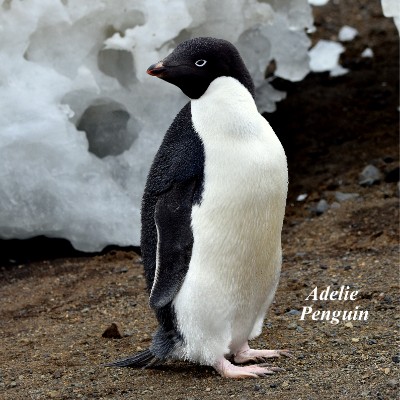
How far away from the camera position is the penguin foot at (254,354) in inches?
149

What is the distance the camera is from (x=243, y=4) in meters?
6.30

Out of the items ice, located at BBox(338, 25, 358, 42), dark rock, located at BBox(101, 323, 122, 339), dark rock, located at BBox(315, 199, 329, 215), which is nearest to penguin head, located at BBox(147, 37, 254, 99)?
dark rock, located at BBox(101, 323, 122, 339)

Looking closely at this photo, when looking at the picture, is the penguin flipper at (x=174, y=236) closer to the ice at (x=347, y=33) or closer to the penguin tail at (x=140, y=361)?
the penguin tail at (x=140, y=361)

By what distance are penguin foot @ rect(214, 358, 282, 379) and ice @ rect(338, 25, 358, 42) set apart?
198 inches

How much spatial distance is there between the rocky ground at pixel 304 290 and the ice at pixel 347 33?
0.32ft

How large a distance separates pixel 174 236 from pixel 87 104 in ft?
7.93

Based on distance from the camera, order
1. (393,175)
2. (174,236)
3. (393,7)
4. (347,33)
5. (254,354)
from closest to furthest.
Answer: (174,236) → (254,354) → (393,7) → (393,175) → (347,33)

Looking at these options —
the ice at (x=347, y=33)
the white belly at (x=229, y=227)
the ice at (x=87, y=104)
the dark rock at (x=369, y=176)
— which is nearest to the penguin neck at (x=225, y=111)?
the white belly at (x=229, y=227)

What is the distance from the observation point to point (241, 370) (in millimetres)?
3641

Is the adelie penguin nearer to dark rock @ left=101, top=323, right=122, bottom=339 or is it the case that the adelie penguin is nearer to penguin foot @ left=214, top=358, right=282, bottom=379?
penguin foot @ left=214, top=358, right=282, bottom=379

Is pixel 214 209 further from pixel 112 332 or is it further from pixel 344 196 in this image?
pixel 344 196

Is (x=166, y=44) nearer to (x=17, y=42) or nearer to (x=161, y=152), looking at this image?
(x=17, y=42)

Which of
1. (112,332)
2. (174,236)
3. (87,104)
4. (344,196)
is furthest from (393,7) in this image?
(174,236)

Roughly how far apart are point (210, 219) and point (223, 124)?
340 mm
